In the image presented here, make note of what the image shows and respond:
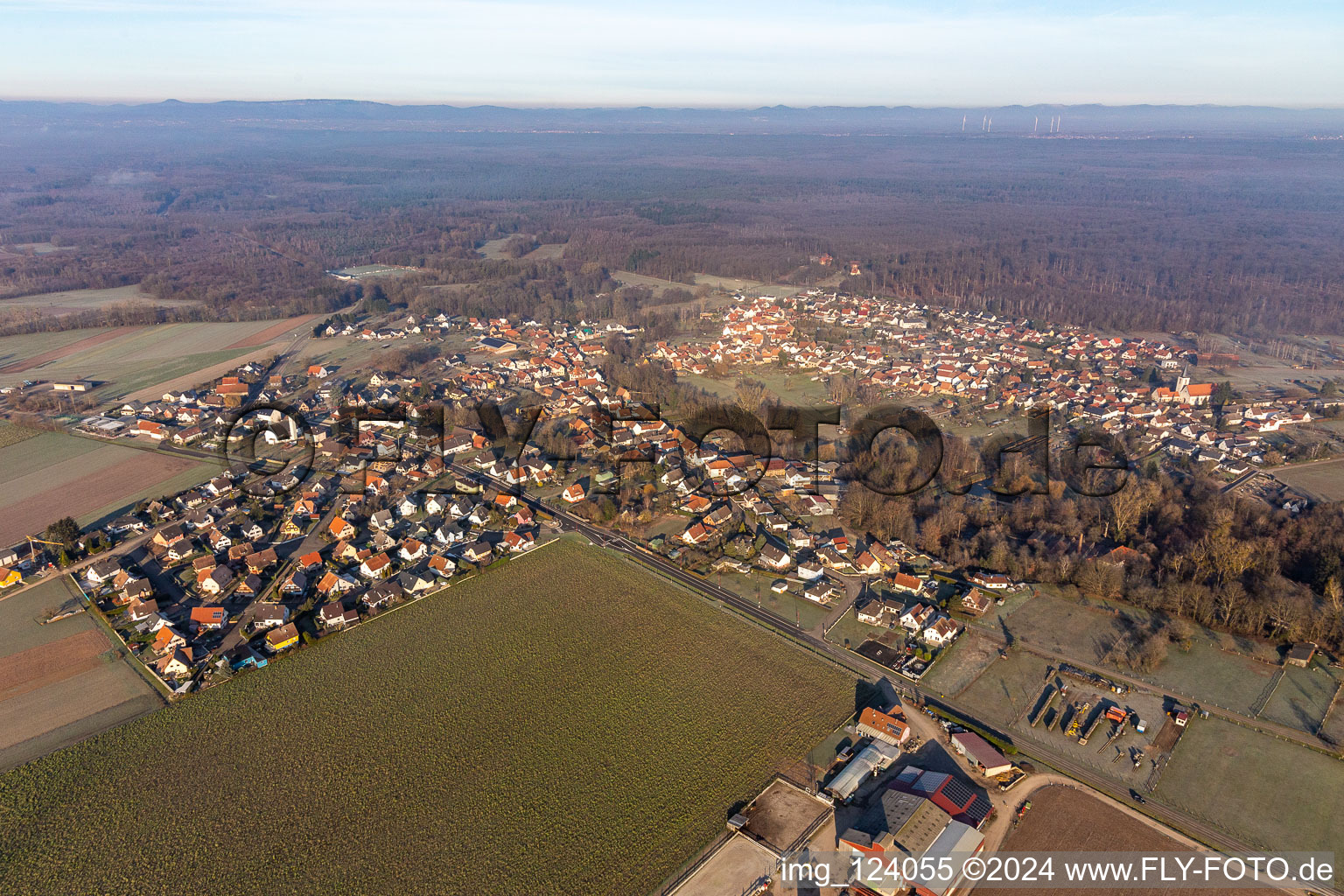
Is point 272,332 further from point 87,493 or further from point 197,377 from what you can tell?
point 87,493

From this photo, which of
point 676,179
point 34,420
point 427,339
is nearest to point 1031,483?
point 427,339

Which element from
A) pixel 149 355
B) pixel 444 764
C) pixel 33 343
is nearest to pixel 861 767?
pixel 444 764

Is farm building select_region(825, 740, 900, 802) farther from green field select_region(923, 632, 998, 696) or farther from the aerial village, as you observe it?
the aerial village

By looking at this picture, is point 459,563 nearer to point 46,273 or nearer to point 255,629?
point 255,629

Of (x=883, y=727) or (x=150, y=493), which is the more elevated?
(x=150, y=493)


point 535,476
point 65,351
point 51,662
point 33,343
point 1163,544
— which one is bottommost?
point 51,662

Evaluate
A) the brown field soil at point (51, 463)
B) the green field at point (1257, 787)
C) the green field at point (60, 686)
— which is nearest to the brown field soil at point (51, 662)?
the green field at point (60, 686)

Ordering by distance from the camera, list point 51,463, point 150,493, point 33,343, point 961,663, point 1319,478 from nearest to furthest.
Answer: point 961,663 → point 150,493 → point 1319,478 → point 51,463 → point 33,343

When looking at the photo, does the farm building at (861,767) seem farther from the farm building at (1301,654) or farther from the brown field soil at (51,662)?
the brown field soil at (51,662)
